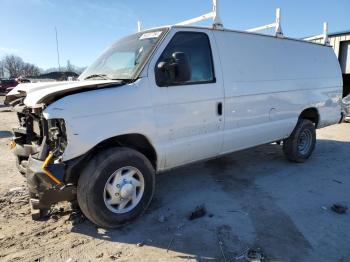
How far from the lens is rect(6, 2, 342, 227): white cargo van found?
11.0ft

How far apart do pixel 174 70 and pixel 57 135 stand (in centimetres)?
146

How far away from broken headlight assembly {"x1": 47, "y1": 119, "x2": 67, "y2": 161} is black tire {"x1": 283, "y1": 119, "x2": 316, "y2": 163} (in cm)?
441

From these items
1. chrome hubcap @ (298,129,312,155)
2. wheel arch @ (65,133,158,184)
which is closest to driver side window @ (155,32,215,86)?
wheel arch @ (65,133,158,184)

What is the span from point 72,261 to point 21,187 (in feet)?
7.84

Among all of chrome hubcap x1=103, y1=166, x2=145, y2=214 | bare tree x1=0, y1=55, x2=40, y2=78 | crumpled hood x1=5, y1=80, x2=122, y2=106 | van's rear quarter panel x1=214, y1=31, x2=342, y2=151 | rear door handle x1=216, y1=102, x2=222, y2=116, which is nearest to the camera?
crumpled hood x1=5, y1=80, x2=122, y2=106

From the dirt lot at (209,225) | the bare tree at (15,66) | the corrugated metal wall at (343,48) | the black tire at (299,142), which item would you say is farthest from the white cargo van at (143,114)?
the bare tree at (15,66)

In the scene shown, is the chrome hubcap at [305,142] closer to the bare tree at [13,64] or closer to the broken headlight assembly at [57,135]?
the broken headlight assembly at [57,135]

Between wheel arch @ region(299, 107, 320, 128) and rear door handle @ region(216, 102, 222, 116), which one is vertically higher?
rear door handle @ region(216, 102, 222, 116)

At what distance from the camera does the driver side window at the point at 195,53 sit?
13.3 feet

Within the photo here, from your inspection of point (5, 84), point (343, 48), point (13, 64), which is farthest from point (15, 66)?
A: point (343, 48)

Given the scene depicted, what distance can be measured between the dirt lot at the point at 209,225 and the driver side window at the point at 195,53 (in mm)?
1660

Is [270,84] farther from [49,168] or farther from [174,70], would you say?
[49,168]

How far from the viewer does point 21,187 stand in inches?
201

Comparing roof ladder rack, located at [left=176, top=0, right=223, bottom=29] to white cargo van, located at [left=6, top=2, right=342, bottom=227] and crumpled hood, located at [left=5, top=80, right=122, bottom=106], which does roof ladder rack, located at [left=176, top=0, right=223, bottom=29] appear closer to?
white cargo van, located at [left=6, top=2, right=342, bottom=227]
